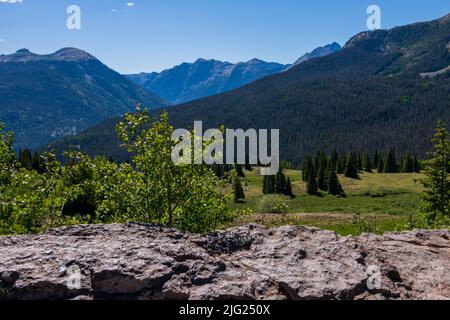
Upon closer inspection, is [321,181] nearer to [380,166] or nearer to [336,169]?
[336,169]

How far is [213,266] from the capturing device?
921 centimetres

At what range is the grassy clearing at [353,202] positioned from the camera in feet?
245

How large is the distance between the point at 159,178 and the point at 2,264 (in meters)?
8.57

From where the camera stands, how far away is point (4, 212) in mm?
16844

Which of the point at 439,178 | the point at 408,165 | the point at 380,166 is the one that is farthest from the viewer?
the point at 380,166

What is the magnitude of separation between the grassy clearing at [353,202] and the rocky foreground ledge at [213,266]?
54923 millimetres

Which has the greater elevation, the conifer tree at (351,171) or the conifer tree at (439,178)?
the conifer tree at (439,178)

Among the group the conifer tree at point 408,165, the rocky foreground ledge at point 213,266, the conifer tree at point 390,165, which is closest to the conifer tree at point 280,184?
the conifer tree at point 390,165

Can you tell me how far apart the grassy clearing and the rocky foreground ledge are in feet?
180

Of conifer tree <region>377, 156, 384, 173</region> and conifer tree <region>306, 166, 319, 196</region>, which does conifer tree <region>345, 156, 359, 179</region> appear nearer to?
conifer tree <region>377, 156, 384, 173</region>

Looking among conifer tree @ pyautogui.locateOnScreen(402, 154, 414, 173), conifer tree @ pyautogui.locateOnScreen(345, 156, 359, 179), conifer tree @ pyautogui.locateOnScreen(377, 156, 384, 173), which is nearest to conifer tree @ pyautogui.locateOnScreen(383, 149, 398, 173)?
conifer tree @ pyautogui.locateOnScreen(377, 156, 384, 173)

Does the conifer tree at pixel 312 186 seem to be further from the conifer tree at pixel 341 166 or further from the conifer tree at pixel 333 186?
the conifer tree at pixel 341 166

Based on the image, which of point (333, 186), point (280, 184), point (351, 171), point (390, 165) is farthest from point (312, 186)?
point (390, 165)

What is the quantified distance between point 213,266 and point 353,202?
97.5 m
